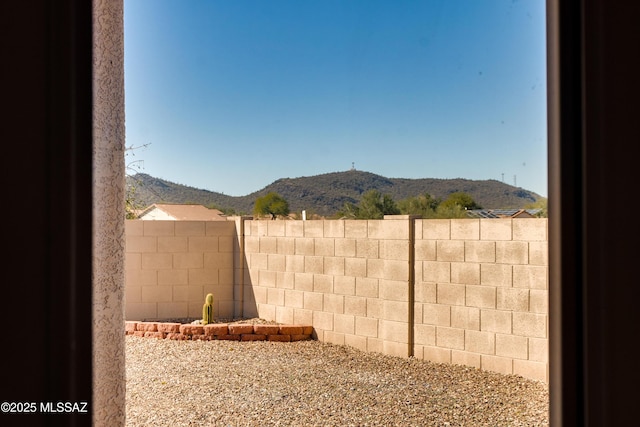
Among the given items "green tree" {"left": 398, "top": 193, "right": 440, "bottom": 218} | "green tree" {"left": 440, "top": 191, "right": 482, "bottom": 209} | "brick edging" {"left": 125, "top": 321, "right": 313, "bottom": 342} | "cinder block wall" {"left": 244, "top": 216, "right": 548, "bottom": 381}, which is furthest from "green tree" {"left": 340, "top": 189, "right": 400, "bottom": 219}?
"brick edging" {"left": 125, "top": 321, "right": 313, "bottom": 342}

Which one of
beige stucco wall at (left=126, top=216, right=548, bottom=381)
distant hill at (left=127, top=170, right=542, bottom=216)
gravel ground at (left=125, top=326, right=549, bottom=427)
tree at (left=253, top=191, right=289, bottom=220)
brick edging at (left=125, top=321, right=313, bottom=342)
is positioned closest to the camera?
gravel ground at (left=125, top=326, right=549, bottom=427)

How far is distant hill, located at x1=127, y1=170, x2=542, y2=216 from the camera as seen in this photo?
1984 cm

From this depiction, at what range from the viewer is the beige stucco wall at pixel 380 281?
4141mm

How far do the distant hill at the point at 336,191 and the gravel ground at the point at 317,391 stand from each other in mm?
16037

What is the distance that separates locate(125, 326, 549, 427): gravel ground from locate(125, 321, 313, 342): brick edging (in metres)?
0.42

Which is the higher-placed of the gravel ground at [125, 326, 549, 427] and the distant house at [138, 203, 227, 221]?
the distant house at [138, 203, 227, 221]

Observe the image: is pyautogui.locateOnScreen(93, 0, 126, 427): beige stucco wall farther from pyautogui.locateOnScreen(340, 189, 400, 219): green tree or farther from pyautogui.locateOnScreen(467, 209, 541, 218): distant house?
pyautogui.locateOnScreen(340, 189, 400, 219): green tree

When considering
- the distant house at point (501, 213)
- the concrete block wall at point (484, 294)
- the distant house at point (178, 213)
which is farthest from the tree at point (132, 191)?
the distant house at point (178, 213)

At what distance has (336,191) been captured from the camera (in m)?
22.5

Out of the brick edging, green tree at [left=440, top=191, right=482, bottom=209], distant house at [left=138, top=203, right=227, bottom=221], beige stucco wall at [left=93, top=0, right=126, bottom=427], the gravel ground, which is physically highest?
green tree at [left=440, top=191, right=482, bottom=209]

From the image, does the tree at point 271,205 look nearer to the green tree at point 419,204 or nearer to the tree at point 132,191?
the green tree at point 419,204

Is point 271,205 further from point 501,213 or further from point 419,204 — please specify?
point 501,213
